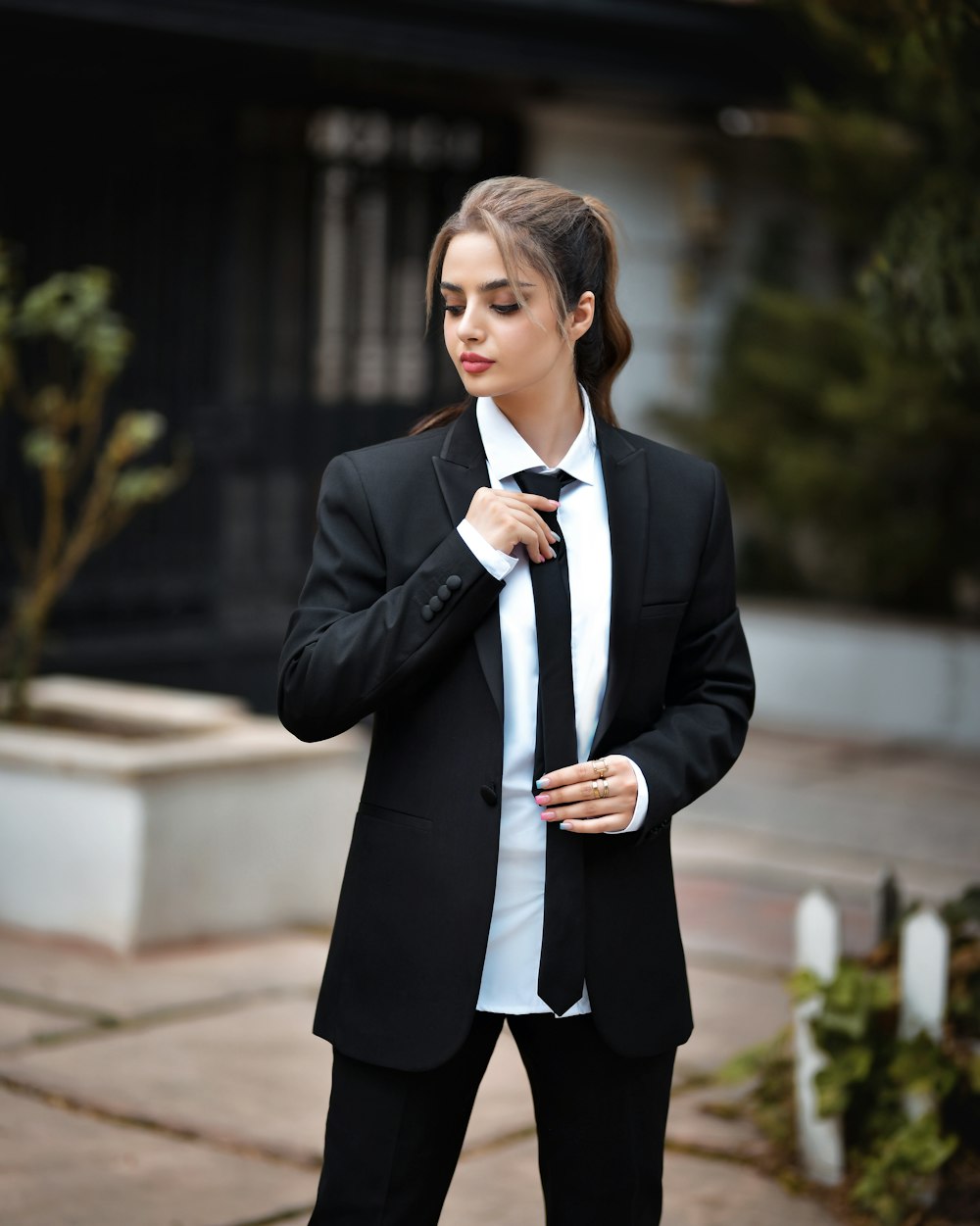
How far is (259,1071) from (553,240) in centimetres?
277

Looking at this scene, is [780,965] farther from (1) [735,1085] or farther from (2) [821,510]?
(2) [821,510]

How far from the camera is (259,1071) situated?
177 inches

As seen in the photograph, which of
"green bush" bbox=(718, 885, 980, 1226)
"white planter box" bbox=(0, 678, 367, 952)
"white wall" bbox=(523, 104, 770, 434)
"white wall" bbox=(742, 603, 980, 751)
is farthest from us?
"white wall" bbox=(523, 104, 770, 434)

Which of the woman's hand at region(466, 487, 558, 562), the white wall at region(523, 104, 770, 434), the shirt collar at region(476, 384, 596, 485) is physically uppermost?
the white wall at region(523, 104, 770, 434)

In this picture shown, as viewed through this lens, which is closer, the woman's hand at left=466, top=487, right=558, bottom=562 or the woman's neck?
the woman's hand at left=466, top=487, right=558, bottom=562

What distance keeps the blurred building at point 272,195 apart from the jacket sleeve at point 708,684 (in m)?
5.55

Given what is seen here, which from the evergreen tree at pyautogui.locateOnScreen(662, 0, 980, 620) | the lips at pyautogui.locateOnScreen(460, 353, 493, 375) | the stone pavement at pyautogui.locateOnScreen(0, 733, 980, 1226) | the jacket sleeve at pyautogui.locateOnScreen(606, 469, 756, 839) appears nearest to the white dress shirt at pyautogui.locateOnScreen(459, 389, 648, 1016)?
the jacket sleeve at pyautogui.locateOnScreen(606, 469, 756, 839)

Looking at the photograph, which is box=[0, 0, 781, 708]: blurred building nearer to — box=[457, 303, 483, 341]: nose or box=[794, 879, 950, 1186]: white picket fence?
box=[794, 879, 950, 1186]: white picket fence

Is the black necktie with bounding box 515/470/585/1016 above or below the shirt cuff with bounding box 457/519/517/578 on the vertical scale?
below

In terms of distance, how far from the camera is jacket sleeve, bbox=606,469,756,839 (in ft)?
7.97

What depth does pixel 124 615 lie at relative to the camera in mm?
8547

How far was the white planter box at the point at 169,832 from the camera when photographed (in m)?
5.41

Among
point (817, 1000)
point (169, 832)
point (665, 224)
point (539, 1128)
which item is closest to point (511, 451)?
point (539, 1128)

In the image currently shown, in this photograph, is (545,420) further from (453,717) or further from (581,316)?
(453,717)
